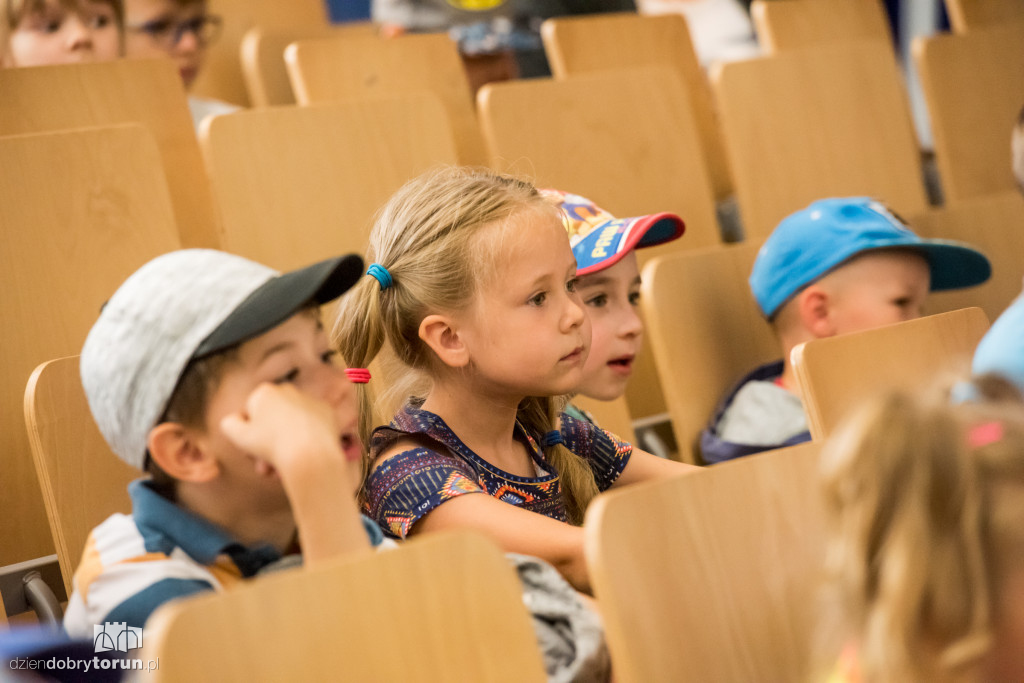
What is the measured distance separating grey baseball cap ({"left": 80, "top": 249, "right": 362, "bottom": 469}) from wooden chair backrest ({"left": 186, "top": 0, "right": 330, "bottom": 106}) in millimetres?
1516

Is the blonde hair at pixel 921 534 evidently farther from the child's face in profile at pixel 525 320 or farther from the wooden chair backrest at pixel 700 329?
the wooden chair backrest at pixel 700 329

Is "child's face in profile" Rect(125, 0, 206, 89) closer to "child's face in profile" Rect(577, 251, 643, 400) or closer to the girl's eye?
"child's face in profile" Rect(577, 251, 643, 400)

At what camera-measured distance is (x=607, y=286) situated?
59.4 inches

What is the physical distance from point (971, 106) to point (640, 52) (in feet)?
2.36

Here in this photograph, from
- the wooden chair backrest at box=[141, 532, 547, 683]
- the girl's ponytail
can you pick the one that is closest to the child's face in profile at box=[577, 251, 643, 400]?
the girl's ponytail

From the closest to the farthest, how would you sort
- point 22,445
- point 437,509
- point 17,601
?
point 437,509 < point 17,601 < point 22,445

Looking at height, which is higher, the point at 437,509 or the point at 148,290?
the point at 148,290

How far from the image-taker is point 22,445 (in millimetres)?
1339

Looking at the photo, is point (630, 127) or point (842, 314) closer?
point (842, 314)

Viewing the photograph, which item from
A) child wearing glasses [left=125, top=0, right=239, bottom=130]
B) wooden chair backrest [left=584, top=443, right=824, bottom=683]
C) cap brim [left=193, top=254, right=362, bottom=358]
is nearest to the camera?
wooden chair backrest [left=584, top=443, right=824, bottom=683]

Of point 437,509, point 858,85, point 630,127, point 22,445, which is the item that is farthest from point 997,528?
point 858,85

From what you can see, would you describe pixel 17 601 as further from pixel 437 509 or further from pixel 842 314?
pixel 842 314

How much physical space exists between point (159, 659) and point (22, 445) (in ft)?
2.74

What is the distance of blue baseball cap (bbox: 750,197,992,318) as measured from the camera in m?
1.62
